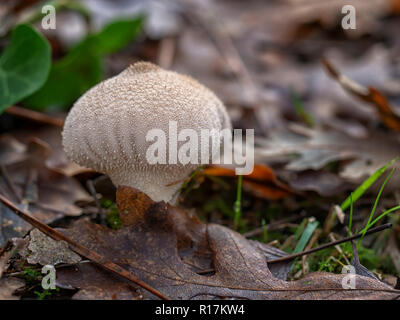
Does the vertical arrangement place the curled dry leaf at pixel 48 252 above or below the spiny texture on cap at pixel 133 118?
below

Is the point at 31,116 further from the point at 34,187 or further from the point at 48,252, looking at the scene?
the point at 48,252

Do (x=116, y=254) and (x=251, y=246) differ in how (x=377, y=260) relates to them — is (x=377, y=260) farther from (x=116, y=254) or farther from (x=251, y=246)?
(x=116, y=254)

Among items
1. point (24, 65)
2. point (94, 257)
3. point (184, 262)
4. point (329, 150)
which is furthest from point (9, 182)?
point (329, 150)

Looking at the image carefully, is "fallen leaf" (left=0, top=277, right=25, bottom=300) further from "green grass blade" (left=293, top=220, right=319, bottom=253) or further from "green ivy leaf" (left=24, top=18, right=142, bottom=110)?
"green ivy leaf" (left=24, top=18, right=142, bottom=110)

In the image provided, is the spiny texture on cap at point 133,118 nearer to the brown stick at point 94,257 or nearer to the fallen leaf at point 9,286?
the brown stick at point 94,257

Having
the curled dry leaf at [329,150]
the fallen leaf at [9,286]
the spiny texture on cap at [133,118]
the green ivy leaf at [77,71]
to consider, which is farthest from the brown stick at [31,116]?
the fallen leaf at [9,286]

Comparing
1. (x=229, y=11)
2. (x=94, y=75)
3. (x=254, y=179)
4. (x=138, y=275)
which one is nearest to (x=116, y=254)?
(x=138, y=275)
